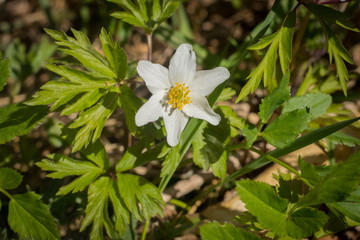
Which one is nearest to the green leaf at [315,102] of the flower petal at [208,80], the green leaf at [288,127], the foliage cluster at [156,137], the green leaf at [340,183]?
the foliage cluster at [156,137]

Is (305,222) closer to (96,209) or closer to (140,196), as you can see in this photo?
(140,196)

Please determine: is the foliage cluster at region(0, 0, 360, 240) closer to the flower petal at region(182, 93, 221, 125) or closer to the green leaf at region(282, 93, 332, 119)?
the green leaf at region(282, 93, 332, 119)

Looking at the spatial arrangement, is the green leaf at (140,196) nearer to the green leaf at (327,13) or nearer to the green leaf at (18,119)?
the green leaf at (18,119)

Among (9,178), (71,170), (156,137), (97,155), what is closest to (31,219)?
(9,178)

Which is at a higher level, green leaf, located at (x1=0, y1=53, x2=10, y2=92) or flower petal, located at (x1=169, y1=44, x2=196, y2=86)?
flower petal, located at (x1=169, y1=44, x2=196, y2=86)

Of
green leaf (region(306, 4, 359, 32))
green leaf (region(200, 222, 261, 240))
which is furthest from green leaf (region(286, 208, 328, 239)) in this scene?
green leaf (region(306, 4, 359, 32))

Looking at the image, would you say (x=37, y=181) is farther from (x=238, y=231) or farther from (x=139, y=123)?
(x=238, y=231)

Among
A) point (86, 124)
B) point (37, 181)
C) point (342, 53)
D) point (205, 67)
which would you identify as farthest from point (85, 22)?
point (342, 53)
